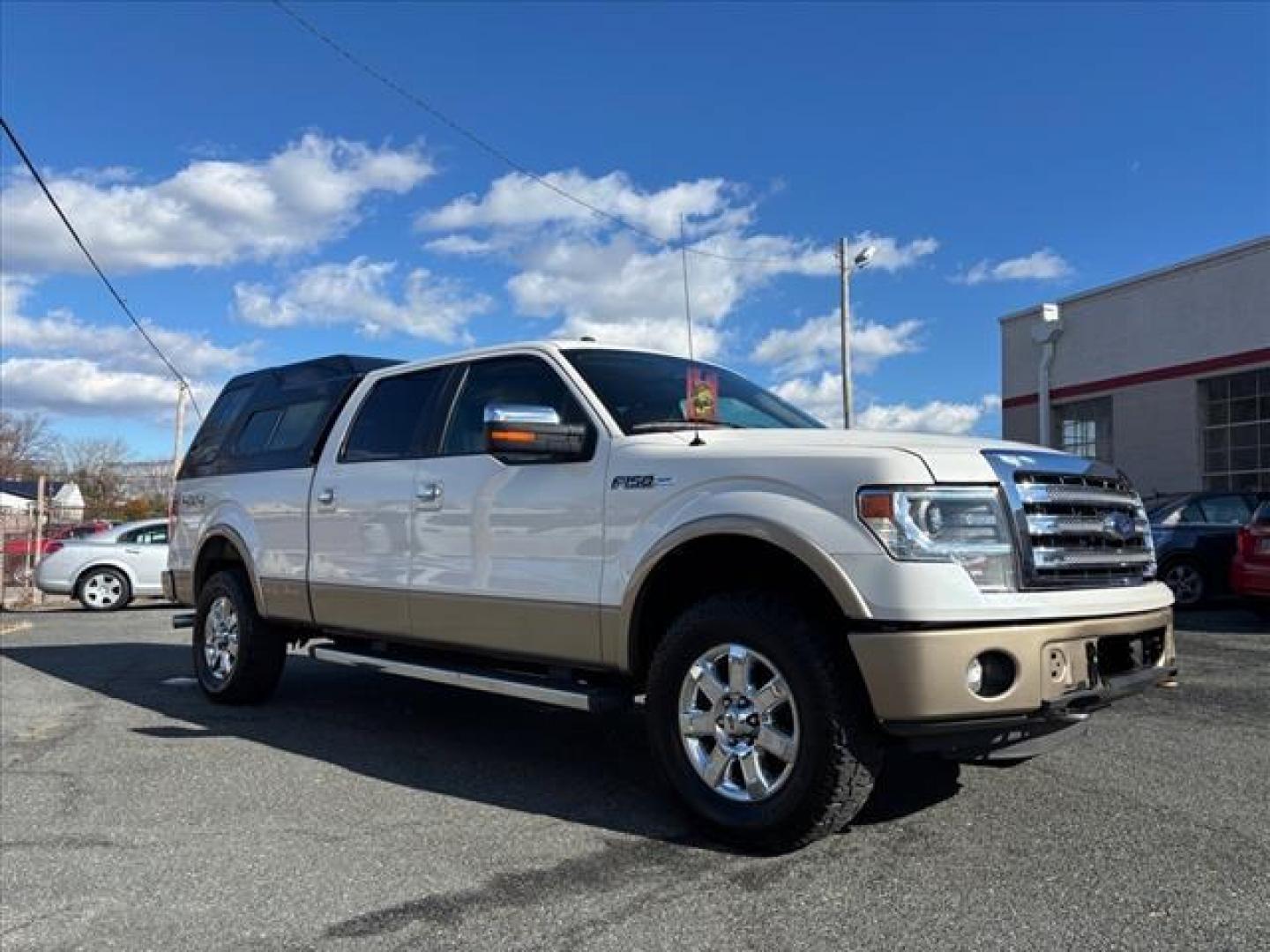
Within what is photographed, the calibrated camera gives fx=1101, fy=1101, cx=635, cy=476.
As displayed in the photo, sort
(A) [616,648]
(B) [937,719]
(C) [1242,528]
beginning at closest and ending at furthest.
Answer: (B) [937,719], (A) [616,648], (C) [1242,528]

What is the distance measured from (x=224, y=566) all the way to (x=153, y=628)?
6242 millimetres

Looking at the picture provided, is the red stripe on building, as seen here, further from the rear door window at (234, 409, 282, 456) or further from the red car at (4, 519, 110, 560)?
the red car at (4, 519, 110, 560)

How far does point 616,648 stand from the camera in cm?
463

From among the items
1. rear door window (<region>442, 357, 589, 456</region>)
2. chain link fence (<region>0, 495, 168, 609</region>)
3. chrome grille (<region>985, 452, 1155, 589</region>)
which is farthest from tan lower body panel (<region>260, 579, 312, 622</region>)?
chain link fence (<region>0, 495, 168, 609</region>)

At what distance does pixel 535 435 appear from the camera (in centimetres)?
469

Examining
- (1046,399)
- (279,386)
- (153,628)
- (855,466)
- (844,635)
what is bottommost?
(153,628)

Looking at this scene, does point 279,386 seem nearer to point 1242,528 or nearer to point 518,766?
point 518,766

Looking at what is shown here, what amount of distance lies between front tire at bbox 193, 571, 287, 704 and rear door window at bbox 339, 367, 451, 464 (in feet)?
5.05

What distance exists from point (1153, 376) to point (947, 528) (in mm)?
18421

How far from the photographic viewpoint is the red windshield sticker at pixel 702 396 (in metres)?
5.12

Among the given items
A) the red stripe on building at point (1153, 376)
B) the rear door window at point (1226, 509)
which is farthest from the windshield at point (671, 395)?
the red stripe on building at point (1153, 376)

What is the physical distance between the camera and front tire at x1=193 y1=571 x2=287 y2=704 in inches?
282

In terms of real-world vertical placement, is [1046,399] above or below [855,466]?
above

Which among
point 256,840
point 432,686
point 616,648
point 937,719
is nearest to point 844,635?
point 937,719
